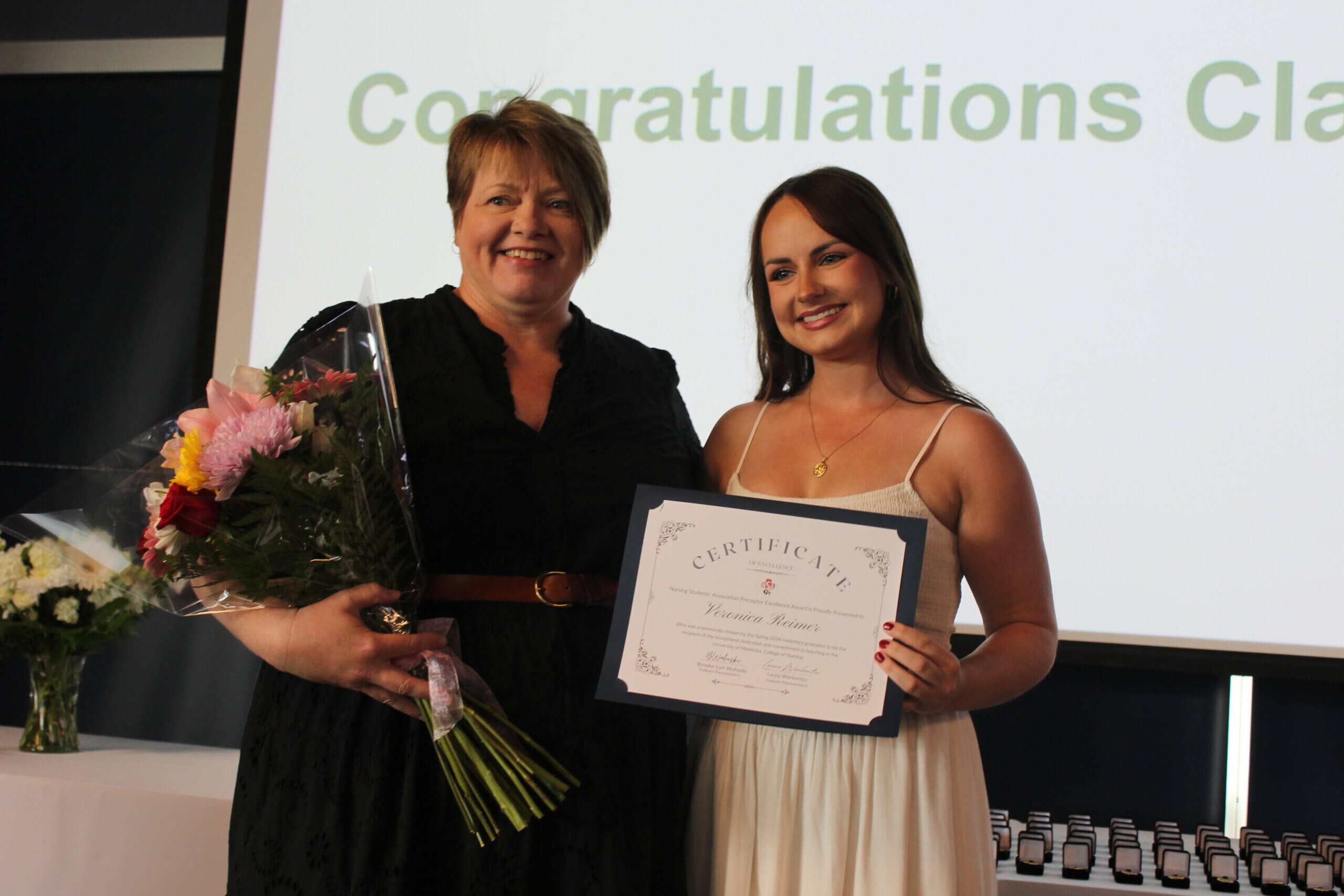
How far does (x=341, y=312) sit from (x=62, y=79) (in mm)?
2918

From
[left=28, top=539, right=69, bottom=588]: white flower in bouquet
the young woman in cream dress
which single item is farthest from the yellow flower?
[left=28, top=539, right=69, bottom=588]: white flower in bouquet

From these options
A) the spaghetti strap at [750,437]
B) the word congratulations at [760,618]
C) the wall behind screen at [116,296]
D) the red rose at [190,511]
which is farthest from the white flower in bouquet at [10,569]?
the word congratulations at [760,618]

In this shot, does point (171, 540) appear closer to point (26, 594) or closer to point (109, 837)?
point (109, 837)

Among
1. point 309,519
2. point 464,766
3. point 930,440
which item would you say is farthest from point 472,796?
point 930,440

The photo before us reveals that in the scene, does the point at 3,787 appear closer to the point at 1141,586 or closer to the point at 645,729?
the point at 645,729

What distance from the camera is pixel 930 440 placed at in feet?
5.23

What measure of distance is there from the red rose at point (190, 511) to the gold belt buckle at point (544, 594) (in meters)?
0.41

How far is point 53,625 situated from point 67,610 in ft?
0.23

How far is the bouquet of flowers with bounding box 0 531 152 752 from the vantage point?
255 centimetres

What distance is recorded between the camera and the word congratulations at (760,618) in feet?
4.64

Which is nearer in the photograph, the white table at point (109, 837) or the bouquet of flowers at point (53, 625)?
the white table at point (109, 837)

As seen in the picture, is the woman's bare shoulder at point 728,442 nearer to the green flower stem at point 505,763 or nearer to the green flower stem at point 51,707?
the green flower stem at point 505,763

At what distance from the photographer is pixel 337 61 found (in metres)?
3.26

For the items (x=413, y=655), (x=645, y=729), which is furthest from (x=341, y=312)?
(x=645, y=729)
